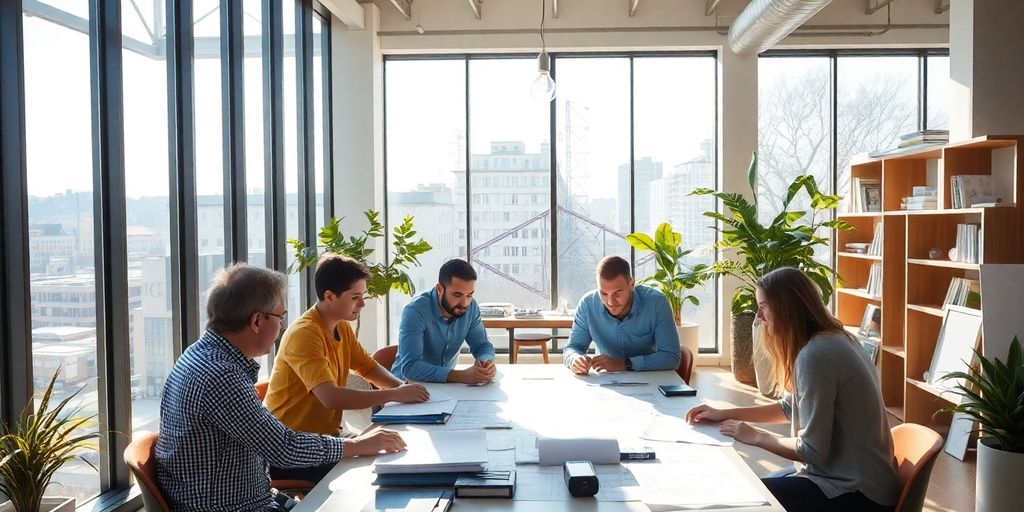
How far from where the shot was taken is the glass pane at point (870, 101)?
7.91 m

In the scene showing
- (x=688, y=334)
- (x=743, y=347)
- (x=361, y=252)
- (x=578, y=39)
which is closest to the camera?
(x=361, y=252)

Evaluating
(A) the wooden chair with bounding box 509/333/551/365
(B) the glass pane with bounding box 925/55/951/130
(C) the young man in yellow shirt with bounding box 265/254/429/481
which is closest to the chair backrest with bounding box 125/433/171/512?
(C) the young man in yellow shirt with bounding box 265/254/429/481

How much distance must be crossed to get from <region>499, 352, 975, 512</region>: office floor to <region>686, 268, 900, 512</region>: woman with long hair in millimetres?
1720

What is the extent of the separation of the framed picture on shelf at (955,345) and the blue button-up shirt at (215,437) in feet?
13.4

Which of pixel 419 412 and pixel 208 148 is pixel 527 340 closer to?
pixel 208 148

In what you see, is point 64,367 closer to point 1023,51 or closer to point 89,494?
point 89,494

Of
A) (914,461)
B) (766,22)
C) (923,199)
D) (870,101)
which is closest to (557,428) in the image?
(914,461)

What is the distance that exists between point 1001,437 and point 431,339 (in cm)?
268

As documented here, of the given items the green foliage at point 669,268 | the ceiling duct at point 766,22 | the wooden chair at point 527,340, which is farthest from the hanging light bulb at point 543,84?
the wooden chair at point 527,340

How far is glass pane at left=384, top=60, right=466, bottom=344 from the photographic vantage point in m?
8.13

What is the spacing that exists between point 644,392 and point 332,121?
5.25 m

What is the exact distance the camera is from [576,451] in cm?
230

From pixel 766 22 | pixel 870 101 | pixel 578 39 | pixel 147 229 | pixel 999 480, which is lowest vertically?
pixel 999 480

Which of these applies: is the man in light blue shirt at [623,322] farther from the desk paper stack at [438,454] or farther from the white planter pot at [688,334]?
the white planter pot at [688,334]
